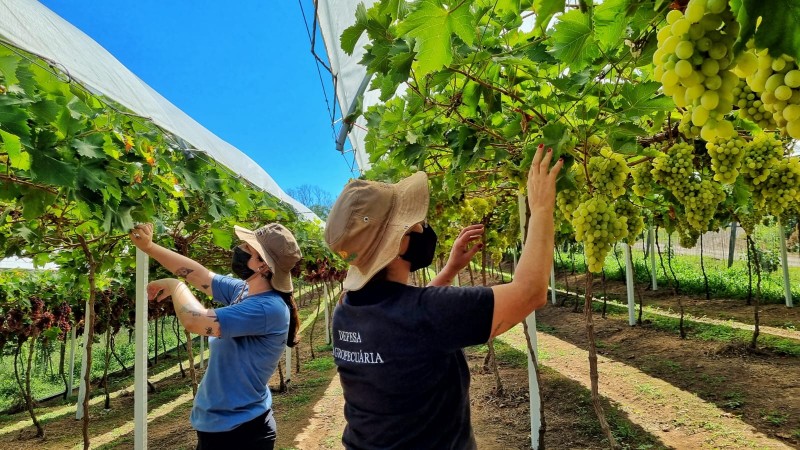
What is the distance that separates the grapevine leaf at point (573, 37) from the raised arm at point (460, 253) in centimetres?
76

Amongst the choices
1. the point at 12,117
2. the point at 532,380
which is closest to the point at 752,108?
the point at 12,117

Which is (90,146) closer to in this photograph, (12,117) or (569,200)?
(12,117)

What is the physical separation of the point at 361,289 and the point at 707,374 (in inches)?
250

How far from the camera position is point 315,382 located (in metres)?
8.75

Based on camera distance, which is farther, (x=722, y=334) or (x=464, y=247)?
(x=722, y=334)

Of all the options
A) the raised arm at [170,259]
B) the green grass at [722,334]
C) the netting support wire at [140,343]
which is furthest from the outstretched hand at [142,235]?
the green grass at [722,334]

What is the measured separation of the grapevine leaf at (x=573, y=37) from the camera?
133cm

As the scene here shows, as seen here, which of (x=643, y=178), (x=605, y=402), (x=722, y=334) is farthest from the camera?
(x=722, y=334)

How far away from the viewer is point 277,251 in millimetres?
2680

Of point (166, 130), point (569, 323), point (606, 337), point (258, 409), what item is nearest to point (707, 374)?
point (606, 337)

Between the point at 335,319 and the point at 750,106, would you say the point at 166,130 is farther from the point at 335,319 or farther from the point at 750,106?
the point at 750,106

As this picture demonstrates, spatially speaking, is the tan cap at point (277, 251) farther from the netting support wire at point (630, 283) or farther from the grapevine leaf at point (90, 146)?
the netting support wire at point (630, 283)

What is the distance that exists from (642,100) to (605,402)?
192 inches

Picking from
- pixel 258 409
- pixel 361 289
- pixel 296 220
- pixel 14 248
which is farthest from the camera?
pixel 296 220
